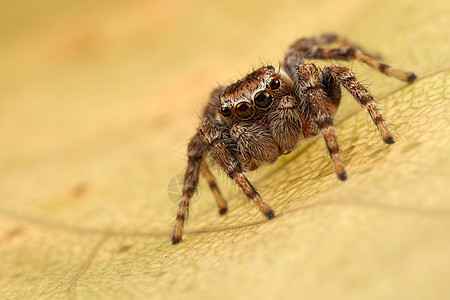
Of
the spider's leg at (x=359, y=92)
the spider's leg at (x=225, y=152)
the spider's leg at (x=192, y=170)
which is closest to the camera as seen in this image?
the spider's leg at (x=359, y=92)

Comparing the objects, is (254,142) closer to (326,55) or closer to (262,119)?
(262,119)

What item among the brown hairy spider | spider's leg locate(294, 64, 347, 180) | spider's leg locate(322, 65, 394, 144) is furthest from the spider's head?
spider's leg locate(322, 65, 394, 144)

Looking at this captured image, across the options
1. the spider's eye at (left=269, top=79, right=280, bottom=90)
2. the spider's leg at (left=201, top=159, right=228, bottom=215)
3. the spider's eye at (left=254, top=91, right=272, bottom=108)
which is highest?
the spider's eye at (left=269, top=79, right=280, bottom=90)

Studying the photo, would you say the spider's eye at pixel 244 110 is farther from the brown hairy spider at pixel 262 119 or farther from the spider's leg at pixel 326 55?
the spider's leg at pixel 326 55

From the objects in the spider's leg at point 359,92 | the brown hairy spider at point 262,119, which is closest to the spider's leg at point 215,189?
the brown hairy spider at point 262,119

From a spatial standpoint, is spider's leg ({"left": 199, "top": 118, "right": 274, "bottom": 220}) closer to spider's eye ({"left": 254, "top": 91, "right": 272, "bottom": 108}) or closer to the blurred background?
the blurred background

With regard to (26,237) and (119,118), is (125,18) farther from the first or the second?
(26,237)
